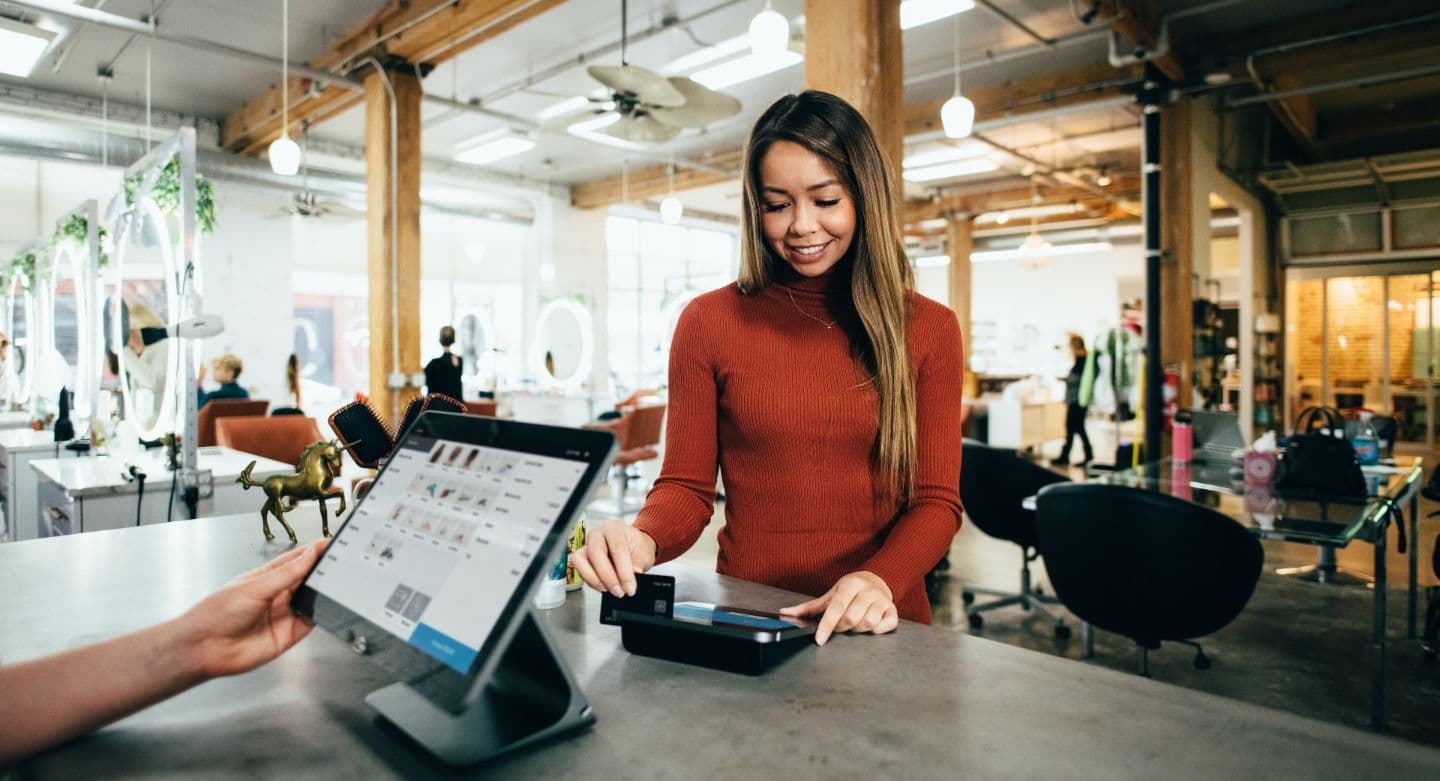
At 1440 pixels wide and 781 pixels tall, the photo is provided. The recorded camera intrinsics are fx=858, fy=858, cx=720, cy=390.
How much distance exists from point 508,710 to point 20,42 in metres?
6.99

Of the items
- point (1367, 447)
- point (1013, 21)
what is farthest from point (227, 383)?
point (1367, 447)

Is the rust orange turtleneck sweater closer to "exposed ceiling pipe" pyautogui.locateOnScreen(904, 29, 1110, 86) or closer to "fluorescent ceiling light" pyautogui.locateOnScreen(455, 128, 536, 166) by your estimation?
"exposed ceiling pipe" pyautogui.locateOnScreen(904, 29, 1110, 86)

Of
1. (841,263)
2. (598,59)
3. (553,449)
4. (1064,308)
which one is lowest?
(553,449)

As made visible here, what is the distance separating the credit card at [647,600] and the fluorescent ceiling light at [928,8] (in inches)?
212

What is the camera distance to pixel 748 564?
56.5 inches

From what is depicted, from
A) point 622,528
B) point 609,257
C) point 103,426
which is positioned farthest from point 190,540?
point 609,257

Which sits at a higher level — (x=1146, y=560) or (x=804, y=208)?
(x=804, y=208)

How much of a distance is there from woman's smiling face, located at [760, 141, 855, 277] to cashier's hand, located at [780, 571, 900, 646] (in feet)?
1.78

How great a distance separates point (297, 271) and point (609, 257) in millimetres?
4970

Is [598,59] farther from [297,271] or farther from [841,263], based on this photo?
[297,271]

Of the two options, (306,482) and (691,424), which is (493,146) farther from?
(691,424)

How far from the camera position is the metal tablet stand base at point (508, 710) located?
0.72 m

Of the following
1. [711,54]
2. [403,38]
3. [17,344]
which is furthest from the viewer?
[17,344]

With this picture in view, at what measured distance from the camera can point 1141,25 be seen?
240 inches
